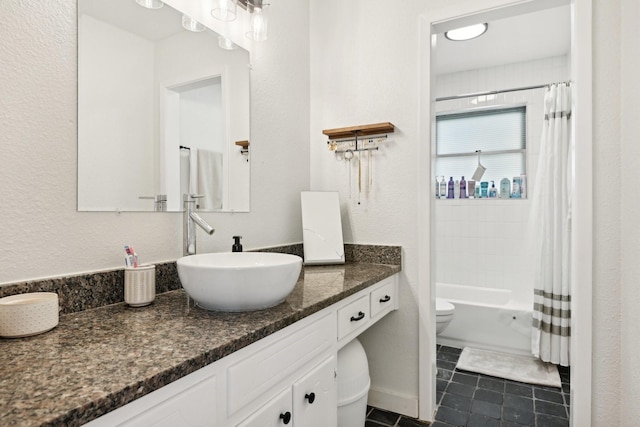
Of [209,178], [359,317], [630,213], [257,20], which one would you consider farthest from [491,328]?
[257,20]

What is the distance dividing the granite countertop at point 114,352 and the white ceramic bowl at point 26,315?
0.7 inches

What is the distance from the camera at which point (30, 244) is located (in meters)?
0.99

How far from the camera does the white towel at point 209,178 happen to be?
153cm

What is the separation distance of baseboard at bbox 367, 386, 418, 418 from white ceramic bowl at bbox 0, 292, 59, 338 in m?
1.69

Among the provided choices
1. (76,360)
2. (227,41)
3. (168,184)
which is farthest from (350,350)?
(227,41)

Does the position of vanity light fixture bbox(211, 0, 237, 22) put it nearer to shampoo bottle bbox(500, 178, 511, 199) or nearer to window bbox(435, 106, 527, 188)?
window bbox(435, 106, 527, 188)

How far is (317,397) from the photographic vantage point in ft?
4.03

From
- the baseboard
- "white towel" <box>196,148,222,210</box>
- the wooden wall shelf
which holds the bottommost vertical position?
the baseboard

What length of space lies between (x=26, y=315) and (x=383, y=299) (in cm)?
140

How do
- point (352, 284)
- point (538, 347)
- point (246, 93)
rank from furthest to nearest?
point (538, 347)
point (246, 93)
point (352, 284)

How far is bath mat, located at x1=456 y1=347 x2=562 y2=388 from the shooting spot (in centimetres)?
242

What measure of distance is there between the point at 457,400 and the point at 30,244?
7.23ft

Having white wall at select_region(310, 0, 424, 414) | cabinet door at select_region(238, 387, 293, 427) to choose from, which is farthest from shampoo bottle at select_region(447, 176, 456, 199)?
cabinet door at select_region(238, 387, 293, 427)

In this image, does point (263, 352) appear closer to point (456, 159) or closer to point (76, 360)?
point (76, 360)
